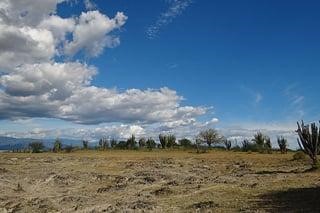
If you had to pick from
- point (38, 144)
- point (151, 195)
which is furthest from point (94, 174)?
point (38, 144)

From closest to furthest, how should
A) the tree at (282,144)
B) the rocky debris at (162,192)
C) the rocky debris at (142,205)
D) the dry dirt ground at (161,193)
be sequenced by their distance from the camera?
the dry dirt ground at (161,193) → the rocky debris at (142,205) → the rocky debris at (162,192) → the tree at (282,144)

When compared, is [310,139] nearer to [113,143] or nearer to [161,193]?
[161,193]

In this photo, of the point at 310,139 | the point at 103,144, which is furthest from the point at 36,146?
the point at 310,139

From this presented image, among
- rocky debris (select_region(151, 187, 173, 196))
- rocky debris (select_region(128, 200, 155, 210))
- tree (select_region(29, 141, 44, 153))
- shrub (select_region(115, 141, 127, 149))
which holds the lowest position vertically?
rocky debris (select_region(128, 200, 155, 210))

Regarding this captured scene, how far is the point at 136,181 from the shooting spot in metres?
26.2

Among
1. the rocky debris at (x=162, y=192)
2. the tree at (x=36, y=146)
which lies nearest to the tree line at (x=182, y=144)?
the tree at (x=36, y=146)

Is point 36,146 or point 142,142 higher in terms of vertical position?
point 142,142

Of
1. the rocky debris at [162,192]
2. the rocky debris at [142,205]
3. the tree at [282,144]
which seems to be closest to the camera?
the rocky debris at [142,205]

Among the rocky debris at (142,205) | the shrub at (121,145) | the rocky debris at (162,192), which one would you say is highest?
the shrub at (121,145)

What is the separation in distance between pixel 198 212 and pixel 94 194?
7.33m

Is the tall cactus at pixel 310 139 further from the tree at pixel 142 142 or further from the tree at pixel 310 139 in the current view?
the tree at pixel 142 142

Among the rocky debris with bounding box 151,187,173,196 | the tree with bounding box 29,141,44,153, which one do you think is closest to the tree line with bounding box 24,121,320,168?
the tree with bounding box 29,141,44,153

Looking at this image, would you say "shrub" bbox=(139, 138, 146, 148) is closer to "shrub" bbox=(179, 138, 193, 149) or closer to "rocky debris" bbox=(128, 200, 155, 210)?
"shrub" bbox=(179, 138, 193, 149)

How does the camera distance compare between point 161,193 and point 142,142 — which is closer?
point 161,193
